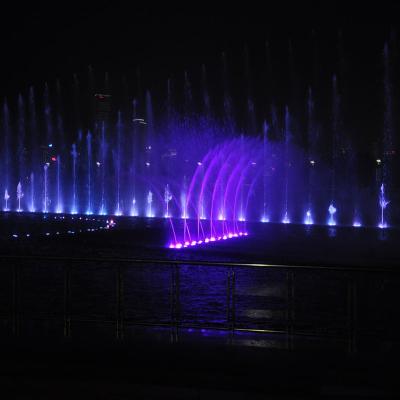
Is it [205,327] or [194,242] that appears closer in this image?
[205,327]

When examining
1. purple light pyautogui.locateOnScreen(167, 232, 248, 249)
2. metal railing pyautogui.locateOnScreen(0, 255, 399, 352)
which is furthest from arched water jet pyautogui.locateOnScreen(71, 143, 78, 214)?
metal railing pyautogui.locateOnScreen(0, 255, 399, 352)

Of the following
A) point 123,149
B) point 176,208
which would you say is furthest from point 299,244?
point 176,208

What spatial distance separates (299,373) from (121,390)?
5.37 feet

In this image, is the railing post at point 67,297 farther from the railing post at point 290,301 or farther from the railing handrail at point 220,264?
the railing post at point 290,301

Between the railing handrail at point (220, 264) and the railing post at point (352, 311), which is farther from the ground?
the railing handrail at point (220, 264)

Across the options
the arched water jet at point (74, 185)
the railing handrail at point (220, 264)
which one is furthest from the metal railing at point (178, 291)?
the arched water jet at point (74, 185)

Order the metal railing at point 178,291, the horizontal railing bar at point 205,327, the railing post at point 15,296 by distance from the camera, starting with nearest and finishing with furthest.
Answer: the metal railing at point 178,291 → the horizontal railing bar at point 205,327 → the railing post at point 15,296

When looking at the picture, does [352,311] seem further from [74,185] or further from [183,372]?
[74,185]

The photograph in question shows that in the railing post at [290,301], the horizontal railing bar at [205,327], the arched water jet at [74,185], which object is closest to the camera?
the railing post at [290,301]

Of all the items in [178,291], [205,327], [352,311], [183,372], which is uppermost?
[178,291]

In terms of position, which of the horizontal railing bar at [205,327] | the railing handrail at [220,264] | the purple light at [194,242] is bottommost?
the horizontal railing bar at [205,327]

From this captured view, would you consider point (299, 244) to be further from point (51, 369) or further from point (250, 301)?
point (51, 369)

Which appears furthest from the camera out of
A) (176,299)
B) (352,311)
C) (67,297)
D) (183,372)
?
(67,297)

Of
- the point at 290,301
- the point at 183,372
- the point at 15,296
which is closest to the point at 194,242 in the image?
the point at 15,296
